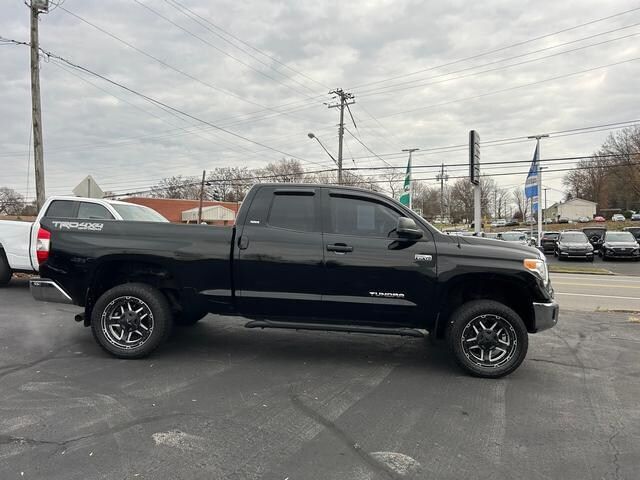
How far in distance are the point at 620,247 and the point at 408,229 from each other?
1071 inches

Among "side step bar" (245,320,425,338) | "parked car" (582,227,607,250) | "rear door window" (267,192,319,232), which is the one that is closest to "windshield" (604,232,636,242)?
"parked car" (582,227,607,250)

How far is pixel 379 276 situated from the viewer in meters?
4.81

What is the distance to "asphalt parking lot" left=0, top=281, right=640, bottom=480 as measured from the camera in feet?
9.84

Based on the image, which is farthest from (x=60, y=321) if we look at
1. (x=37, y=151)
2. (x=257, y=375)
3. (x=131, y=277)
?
(x=37, y=151)

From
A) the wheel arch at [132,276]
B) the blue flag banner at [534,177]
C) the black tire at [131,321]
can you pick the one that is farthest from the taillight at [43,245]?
the blue flag banner at [534,177]

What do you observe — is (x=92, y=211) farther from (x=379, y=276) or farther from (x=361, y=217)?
(x=379, y=276)

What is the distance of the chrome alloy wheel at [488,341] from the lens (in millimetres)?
4770

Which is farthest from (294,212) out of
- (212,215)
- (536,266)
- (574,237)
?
(212,215)

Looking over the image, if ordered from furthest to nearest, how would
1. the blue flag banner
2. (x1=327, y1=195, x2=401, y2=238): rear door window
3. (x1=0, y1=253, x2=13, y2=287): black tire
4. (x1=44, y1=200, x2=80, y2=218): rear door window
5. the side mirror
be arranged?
the blue flag banner
(x1=0, y1=253, x2=13, y2=287): black tire
(x1=44, y1=200, x2=80, y2=218): rear door window
(x1=327, y1=195, x2=401, y2=238): rear door window
the side mirror

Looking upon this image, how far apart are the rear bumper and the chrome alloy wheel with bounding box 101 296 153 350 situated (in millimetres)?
560

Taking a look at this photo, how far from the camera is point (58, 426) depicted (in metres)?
3.48

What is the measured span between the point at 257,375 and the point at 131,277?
1931 mm

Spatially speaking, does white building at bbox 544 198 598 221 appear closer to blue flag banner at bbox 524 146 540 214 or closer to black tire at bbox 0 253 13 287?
blue flag banner at bbox 524 146 540 214

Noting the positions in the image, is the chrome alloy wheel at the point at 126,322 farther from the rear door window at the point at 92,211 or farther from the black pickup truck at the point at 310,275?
the rear door window at the point at 92,211
